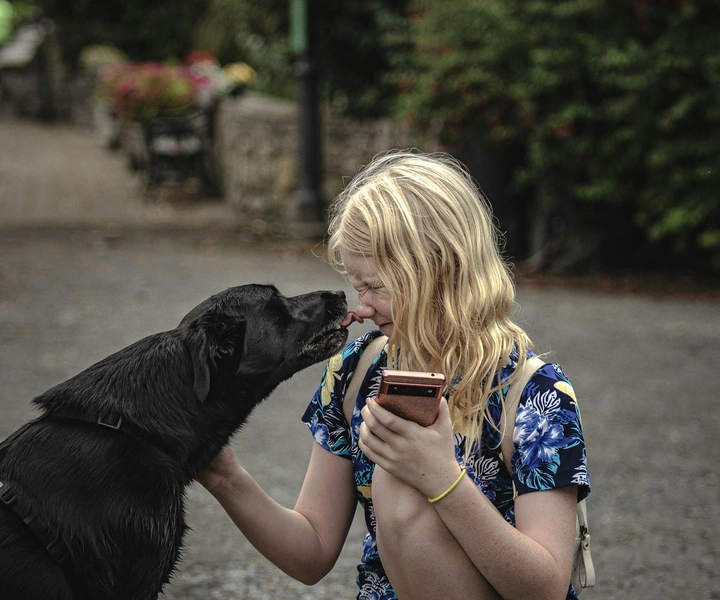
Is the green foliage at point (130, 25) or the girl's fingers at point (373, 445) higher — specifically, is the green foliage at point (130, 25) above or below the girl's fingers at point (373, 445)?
below

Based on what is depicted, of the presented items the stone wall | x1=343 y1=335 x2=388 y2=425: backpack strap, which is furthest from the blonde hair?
the stone wall

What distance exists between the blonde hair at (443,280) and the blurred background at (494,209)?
0.82 feet

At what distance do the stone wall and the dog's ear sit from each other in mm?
8192

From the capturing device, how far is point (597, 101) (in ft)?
27.4

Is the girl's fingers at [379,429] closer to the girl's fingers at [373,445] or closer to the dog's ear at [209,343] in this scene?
the girl's fingers at [373,445]

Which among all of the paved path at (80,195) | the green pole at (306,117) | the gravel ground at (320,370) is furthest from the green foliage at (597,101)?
the paved path at (80,195)

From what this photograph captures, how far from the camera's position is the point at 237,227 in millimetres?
10859

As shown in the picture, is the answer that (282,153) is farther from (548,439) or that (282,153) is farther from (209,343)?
(548,439)

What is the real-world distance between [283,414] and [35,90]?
2340 centimetres

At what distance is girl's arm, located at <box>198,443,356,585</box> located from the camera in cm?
224

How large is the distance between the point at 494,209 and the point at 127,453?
24.1ft

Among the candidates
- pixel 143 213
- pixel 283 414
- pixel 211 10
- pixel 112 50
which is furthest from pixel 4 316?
pixel 112 50

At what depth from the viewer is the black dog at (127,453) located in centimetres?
205

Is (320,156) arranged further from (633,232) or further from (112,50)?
(112,50)
